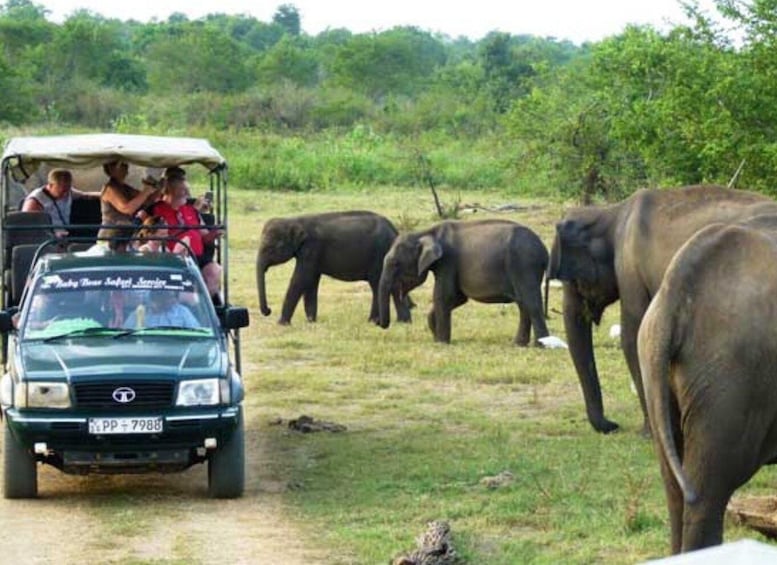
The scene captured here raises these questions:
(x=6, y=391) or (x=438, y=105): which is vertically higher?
(x=6, y=391)

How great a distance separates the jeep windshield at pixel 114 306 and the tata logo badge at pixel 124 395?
2.58 feet

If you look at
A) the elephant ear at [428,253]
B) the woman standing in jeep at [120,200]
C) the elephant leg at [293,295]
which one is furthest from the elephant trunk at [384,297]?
the woman standing in jeep at [120,200]

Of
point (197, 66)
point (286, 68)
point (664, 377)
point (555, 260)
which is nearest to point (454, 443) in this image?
point (555, 260)

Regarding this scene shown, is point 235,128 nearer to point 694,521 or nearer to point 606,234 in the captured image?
point 606,234

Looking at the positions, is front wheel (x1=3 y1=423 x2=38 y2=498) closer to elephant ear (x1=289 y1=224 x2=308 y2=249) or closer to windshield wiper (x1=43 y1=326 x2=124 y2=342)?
windshield wiper (x1=43 y1=326 x2=124 y2=342)

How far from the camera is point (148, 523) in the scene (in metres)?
10.2

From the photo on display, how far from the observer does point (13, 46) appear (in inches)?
2778

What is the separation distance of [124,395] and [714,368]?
396cm

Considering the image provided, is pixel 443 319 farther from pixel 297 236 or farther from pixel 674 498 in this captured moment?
pixel 674 498

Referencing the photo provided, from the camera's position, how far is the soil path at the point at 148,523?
941 centimetres

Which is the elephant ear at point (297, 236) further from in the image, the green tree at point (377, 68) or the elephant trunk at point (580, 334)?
the green tree at point (377, 68)

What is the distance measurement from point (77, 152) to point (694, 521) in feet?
20.4

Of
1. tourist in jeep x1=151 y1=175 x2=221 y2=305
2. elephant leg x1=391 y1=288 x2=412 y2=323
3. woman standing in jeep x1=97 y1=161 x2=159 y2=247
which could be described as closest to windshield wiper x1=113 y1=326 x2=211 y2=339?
tourist in jeep x1=151 y1=175 x2=221 y2=305

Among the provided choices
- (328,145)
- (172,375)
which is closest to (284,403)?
(172,375)
